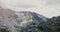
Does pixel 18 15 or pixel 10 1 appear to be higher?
pixel 10 1

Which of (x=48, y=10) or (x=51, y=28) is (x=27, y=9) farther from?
(x=51, y=28)

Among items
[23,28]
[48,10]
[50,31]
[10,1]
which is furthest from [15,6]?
[50,31]

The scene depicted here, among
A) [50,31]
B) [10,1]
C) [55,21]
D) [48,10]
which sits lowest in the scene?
[50,31]

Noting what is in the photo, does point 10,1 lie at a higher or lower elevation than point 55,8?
higher

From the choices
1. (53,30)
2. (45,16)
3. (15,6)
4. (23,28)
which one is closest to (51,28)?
(53,30)

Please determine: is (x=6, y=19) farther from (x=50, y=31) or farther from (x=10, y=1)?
(x=50, y=31)

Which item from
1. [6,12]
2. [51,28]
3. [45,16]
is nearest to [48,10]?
[45,16]
